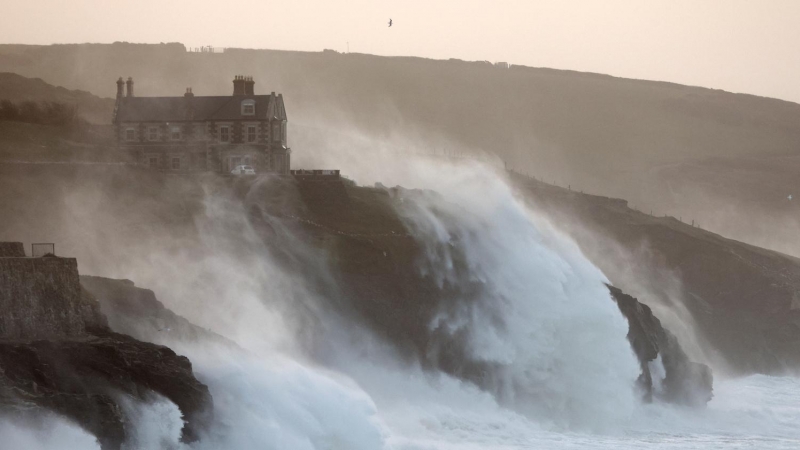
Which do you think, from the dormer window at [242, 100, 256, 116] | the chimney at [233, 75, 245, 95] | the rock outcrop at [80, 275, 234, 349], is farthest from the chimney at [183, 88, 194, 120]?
the rock outcrop at [80, 275, 234, 349]

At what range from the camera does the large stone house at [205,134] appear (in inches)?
3329

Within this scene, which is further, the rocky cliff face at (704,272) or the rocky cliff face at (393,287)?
the rocky cliff face at (704,272)

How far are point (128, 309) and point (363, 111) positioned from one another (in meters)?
134

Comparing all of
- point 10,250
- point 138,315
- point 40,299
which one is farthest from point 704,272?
point 40,299

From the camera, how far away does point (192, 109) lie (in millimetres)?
85875

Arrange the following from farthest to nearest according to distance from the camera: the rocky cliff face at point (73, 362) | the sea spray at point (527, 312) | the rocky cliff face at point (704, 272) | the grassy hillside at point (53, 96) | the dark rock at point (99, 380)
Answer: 1. the grassy hillside at point (53, 96)
2. the rocky cliff face at point (704, 272)
3. the sea spray at point (527, 312)
4. the rocky cliff face at point (73, 362)
5. the dark rock at point (99, 380)

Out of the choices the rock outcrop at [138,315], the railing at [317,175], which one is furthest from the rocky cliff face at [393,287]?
the rock outcrop at [138,315]

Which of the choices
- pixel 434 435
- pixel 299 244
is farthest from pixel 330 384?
pixel 299 244

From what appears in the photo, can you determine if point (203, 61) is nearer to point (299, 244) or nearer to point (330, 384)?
point (299, 244)

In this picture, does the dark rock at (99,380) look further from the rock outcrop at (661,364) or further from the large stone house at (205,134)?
the large stone house at (205,134)

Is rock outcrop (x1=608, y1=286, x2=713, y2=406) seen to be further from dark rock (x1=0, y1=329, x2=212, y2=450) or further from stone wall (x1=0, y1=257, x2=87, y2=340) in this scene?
stone wall (x1=0, y1=257, x2=87, y2=340)

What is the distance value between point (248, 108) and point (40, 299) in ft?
126

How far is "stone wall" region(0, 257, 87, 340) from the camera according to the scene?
154ft

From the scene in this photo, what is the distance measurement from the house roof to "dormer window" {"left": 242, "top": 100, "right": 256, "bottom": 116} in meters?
0.17
